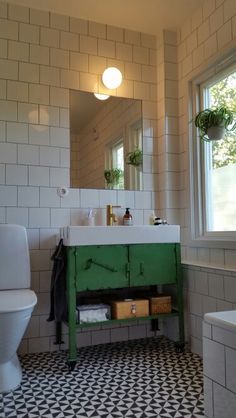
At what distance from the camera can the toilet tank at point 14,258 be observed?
7.63 ft

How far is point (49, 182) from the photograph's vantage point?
2.66 m

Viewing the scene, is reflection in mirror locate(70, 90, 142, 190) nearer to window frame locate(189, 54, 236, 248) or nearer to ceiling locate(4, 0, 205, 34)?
window frame locate(189, 54, 236, 248)

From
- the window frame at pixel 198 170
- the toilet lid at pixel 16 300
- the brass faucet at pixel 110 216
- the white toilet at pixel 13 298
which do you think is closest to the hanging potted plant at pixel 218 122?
the window frame at pixel 198 170

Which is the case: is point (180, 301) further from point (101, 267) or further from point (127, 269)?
point (101, 267)

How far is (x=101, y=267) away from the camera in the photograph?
236 cm

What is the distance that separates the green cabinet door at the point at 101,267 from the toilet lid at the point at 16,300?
0.34 metres

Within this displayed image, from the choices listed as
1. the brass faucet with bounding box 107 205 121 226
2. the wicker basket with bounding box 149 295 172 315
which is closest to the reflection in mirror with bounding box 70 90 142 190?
the brass faucet with bounding box 107 205 121 226

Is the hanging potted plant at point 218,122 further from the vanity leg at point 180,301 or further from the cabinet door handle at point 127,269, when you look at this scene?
the cabinet door handle at point 127,269

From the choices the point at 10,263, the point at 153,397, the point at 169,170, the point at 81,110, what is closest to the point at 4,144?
the point at 81,110

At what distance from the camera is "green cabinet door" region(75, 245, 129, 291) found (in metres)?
2.31

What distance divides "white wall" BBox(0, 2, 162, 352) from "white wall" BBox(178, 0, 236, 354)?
49cm

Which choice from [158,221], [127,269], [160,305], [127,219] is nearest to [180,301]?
[160,305]

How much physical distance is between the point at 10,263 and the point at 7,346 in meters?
0.59

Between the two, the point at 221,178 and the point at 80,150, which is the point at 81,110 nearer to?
the point at 80,150
